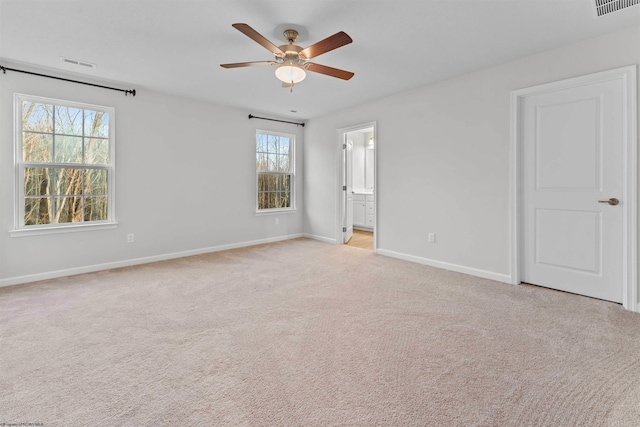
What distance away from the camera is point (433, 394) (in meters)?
1.63

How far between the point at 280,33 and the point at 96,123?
2861 millimetres

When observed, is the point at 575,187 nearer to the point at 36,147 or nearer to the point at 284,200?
the point at 284,200

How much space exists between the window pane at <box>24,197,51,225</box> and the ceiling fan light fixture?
10.6 feet

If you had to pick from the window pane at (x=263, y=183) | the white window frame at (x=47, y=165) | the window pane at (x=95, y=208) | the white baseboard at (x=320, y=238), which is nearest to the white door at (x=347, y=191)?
the white baseboard at (x=320, y=238)

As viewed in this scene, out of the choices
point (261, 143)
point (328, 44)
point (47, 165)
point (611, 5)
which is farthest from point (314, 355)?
point (261, 143)

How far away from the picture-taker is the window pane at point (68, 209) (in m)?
3.78

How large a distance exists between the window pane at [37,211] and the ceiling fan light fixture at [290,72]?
3.24 meters

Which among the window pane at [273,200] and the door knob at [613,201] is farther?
the window pane at [273,200]

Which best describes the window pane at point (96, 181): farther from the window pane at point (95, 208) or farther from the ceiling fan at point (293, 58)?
the ceiling fan at point (293, 58)

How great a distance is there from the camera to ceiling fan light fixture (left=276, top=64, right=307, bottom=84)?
2.78m

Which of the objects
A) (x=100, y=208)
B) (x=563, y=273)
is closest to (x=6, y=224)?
(x=100, y=208)

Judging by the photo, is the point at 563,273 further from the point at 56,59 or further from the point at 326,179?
the point at 56,59

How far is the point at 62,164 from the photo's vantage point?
372 centimetres

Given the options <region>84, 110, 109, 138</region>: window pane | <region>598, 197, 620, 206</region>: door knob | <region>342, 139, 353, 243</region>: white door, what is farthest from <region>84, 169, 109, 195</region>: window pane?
<region>598, 197, 620, 206</region>: door knob
